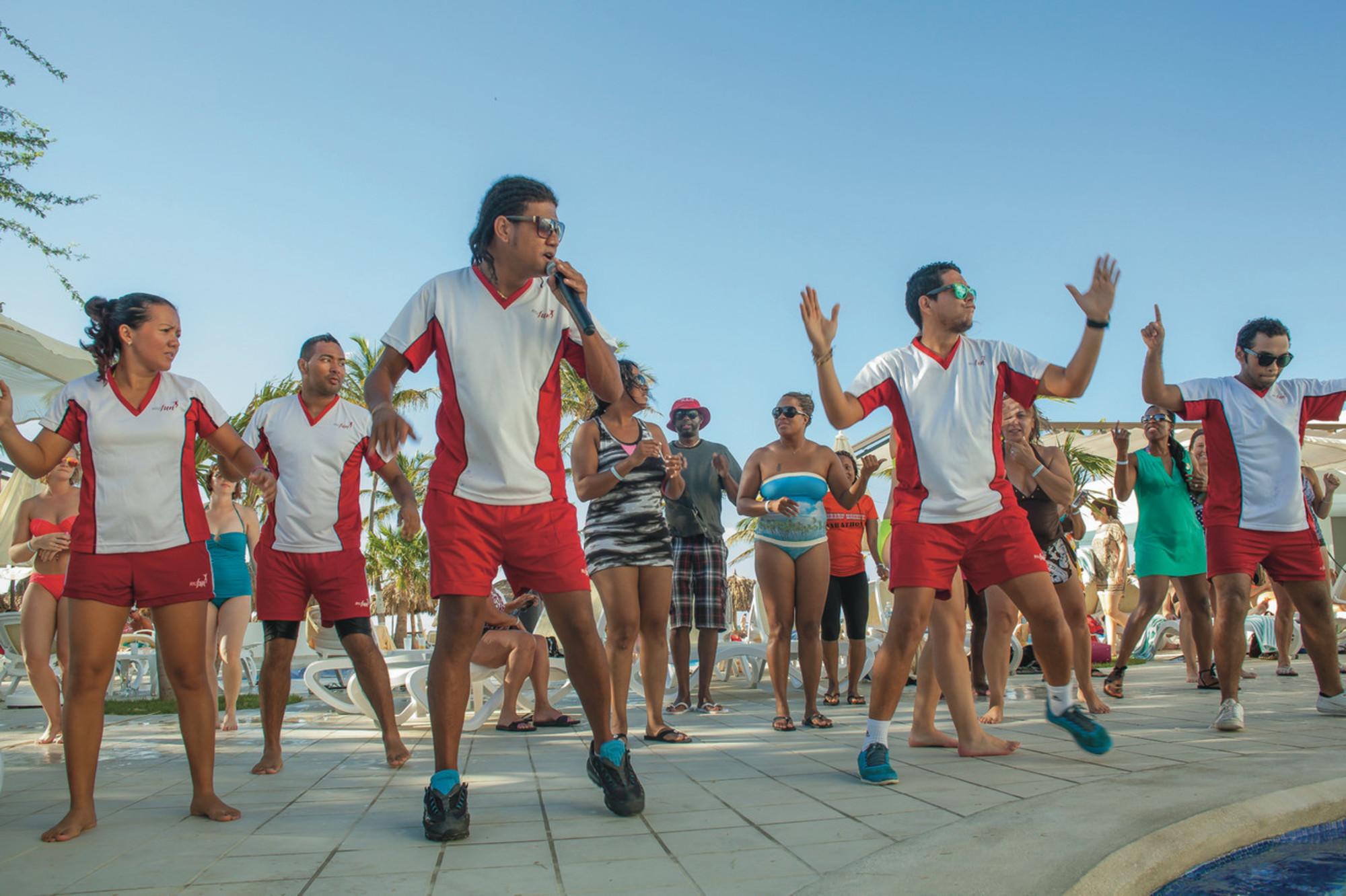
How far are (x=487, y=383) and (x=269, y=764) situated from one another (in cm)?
266

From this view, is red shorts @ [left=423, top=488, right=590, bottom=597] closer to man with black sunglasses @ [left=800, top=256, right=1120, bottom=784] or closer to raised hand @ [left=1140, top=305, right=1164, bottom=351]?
man with black sunglasses @ [left=800, top=256, right=1120, bottom=784]

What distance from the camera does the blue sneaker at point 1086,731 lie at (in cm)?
391

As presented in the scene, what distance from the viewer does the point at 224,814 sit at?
3473 millimetres

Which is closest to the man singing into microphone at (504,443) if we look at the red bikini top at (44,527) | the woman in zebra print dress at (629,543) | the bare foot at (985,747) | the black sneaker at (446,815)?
the black sneaker at (446,815)

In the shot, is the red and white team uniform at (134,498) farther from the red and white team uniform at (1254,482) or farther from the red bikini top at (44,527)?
the red and white team uniform at (1254,482)

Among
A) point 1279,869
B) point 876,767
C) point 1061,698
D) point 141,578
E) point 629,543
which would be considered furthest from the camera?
point 629,543

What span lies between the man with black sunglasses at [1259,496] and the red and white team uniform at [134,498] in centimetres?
468

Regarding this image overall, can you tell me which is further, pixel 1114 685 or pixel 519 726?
pixel 1114 685

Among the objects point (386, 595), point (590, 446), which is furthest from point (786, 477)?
point (386, 595)

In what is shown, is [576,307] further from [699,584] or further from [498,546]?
[699,584]

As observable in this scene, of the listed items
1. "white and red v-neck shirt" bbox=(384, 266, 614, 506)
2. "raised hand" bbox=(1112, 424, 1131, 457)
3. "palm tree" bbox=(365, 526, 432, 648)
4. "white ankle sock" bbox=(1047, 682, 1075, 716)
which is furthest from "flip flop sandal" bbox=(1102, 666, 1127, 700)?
"palm tree" bbox=(365, 526, 432, 648)

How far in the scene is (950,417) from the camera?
164 inches

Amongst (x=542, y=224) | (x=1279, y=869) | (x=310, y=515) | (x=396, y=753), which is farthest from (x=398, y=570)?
(x=1279, y=869)

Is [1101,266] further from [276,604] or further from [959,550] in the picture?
[276,604]
